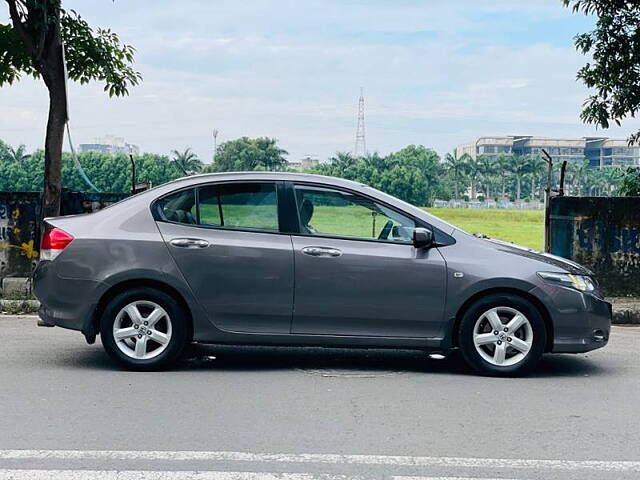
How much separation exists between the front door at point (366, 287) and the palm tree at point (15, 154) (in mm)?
9448

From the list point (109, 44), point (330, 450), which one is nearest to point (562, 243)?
point (109, 44)

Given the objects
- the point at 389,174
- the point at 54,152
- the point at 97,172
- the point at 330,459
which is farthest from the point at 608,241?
the point at 330,459

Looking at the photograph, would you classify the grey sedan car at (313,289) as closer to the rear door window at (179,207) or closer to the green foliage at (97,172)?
the rear door window at (179,207)

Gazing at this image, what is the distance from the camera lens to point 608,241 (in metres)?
11.9

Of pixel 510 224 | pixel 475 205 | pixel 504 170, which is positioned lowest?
pixel 510 224

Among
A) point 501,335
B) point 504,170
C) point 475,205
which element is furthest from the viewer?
point 504,170

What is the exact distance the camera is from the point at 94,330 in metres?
7.20

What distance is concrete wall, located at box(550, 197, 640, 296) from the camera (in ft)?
38.6

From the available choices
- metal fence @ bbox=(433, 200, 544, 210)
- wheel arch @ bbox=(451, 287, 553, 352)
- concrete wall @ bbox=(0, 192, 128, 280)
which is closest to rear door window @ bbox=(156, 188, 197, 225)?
wheel arch @ bbox=(451, 287, 553, 352)

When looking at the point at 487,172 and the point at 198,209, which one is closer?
the point at 198,209

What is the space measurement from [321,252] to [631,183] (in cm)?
807

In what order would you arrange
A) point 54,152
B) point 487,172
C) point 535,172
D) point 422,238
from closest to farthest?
1. point 422,238
2. point 54,152
3. point 535,172
4. point 487,172

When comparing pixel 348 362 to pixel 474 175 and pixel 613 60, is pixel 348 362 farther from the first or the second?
pixel 474 175

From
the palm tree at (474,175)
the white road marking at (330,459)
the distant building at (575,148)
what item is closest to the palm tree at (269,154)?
the white road marking at (330,459)
